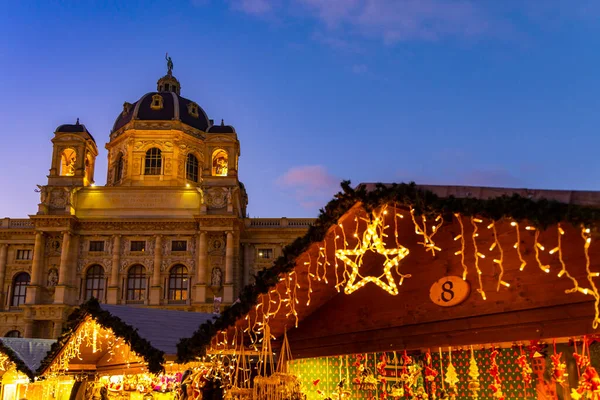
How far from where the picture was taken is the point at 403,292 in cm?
690

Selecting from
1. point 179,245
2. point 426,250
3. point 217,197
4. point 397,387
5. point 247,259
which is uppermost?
point 217,197

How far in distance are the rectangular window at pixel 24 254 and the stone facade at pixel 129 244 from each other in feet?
0.19

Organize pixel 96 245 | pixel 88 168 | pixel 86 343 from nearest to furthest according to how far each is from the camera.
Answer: pixel 86 343 < pixel 96 245 < pixel 88 168

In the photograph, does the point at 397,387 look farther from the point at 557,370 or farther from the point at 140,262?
the point at 140,262

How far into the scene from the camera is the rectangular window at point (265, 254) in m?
35.8

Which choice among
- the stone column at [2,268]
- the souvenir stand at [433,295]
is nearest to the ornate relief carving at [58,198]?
the stone column at [2,268]

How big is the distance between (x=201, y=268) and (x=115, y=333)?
25110mm

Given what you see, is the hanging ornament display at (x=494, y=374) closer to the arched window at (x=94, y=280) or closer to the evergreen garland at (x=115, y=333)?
the evergreen garland at (x=115, y=333)

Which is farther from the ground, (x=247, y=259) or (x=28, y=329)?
(x=247, y=259)

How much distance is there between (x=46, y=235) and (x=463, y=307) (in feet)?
106

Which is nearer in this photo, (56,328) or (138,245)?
(56,328)

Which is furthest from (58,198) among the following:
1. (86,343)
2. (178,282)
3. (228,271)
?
(86,343)

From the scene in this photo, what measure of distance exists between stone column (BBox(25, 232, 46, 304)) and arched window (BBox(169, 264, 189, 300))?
7178mm

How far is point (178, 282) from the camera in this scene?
34.0 metres
